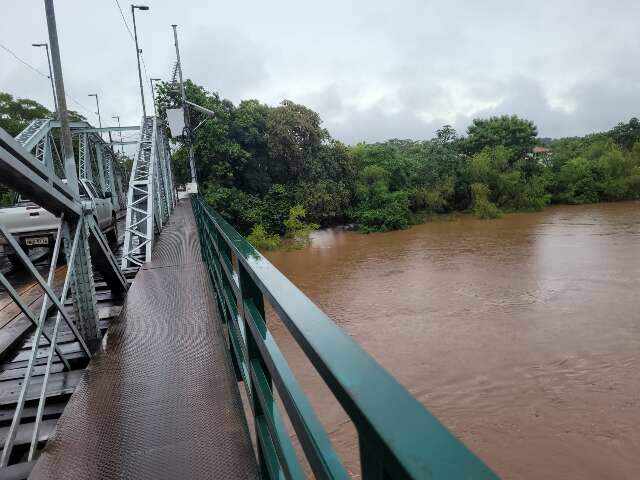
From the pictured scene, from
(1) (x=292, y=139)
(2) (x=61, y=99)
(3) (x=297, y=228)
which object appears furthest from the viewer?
(1) (x=292, y=139)

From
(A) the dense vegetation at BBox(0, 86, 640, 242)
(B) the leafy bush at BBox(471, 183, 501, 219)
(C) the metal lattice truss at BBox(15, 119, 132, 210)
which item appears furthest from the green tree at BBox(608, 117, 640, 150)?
(C) the metal lattice truss at BBox(15, 119, 132, 210)

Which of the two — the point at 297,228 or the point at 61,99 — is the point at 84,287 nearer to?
the point at 61,99

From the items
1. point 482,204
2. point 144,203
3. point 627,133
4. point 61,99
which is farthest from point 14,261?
point 627,133

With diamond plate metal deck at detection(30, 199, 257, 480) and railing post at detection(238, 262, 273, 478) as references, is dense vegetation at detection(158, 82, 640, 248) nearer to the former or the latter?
diamond plate metal deck at detection(30, 199, 257, 480)

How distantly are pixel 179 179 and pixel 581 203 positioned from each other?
30.3 meters

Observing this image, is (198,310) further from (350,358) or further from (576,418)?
(576,418)

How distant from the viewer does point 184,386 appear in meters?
2.17

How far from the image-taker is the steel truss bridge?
0.60 m

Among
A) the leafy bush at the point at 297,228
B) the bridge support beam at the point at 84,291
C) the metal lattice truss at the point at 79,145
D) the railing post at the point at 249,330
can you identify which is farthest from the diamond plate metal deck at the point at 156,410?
the leafy bush at the point at 297,228

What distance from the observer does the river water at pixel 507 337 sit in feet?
23.7

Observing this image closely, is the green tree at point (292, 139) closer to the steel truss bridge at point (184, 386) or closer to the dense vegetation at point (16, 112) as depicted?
the dense vegetation at point (16, 112)

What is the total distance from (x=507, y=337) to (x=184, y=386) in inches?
417

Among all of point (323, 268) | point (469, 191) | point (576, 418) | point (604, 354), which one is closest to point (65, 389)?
point (576, 418)

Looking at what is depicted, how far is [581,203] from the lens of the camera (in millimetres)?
34719
